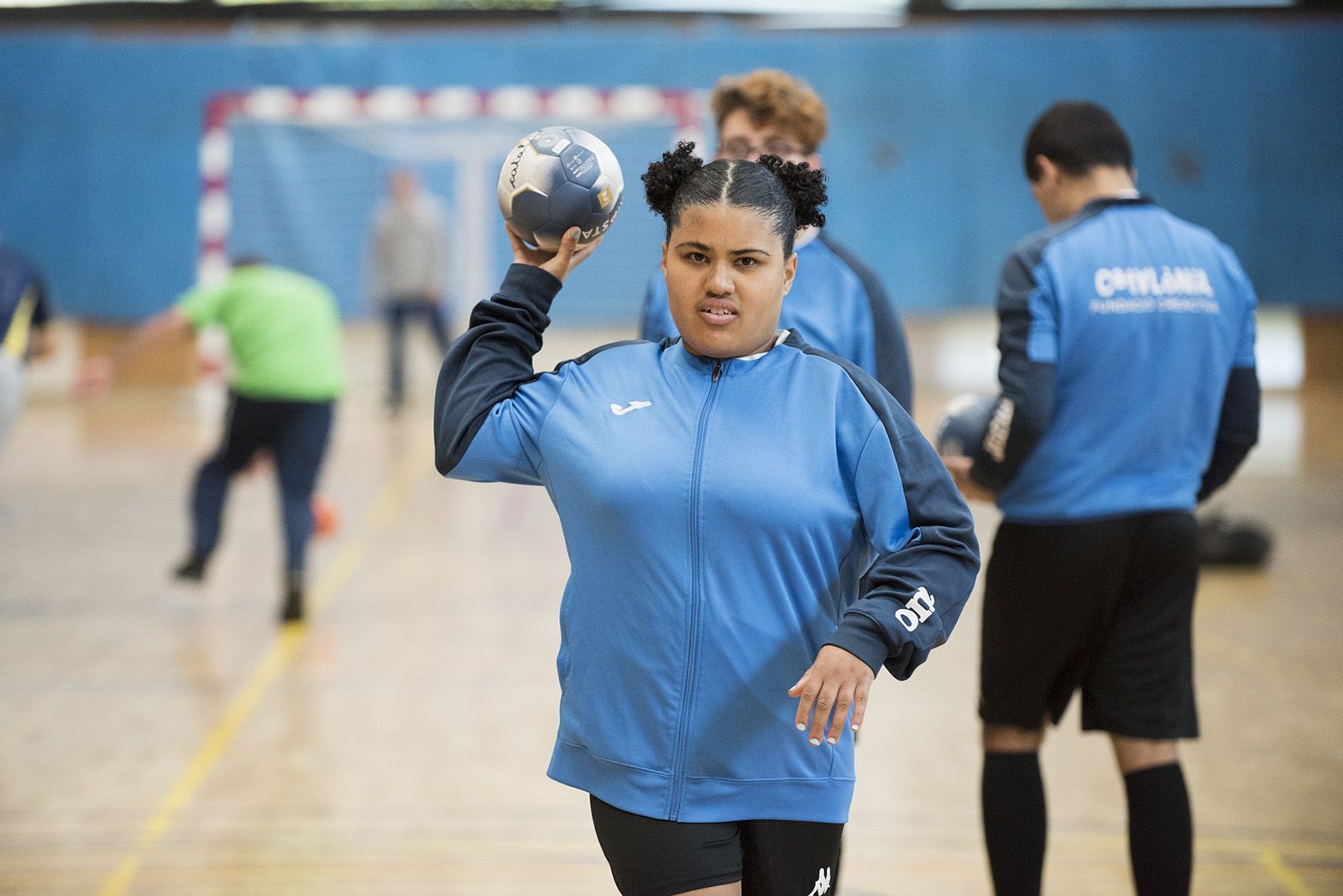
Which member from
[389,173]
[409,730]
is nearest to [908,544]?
[409,730]

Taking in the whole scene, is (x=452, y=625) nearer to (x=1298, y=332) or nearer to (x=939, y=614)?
(x=939, y=614)

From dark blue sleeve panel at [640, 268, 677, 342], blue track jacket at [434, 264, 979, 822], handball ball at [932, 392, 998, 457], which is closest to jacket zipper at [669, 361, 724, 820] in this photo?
blue track jacket at [434, 264, 979, 822]

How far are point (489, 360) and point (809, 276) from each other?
1.11m

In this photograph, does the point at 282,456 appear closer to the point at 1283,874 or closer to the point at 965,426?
the point at 965,426

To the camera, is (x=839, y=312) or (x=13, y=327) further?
(x=13, y=327)

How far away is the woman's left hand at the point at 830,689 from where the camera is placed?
1949 mm

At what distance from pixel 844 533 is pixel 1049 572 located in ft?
4.02

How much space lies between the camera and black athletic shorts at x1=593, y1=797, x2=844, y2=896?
2092 mm

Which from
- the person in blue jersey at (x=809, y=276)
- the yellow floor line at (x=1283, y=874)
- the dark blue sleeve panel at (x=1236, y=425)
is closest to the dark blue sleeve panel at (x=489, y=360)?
the person in blue jersey at (x=809, y=276)

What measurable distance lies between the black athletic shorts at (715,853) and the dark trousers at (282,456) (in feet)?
15.5

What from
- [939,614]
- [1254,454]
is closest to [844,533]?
[939,614]

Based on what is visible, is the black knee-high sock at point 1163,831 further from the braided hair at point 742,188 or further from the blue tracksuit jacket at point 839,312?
the braided hair at point 742,188

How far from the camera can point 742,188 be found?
215cm

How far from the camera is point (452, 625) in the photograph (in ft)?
22.1
